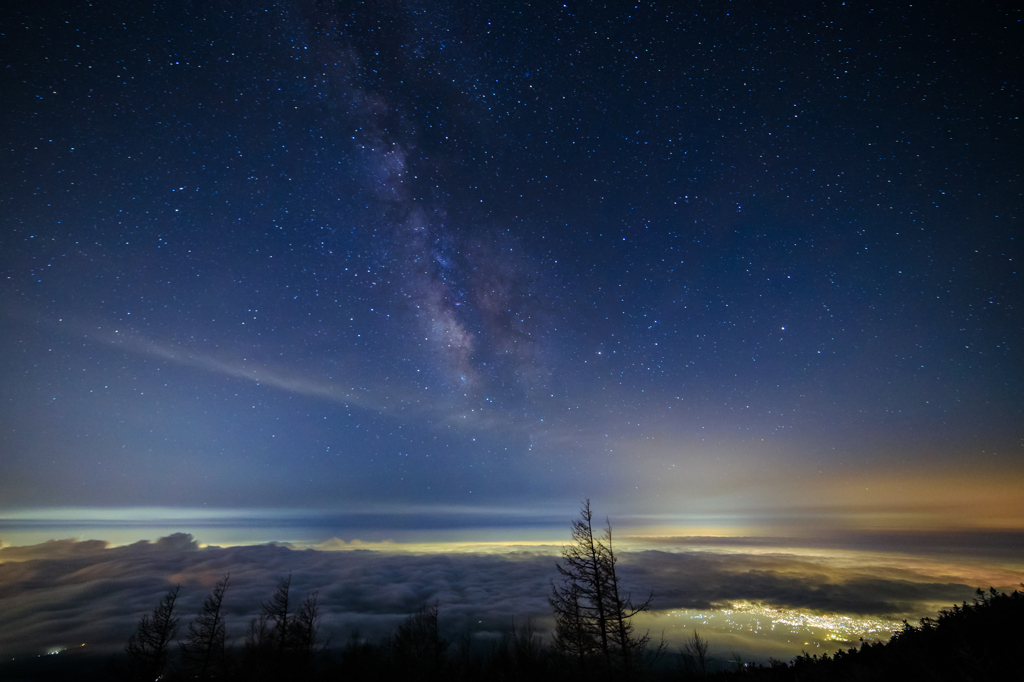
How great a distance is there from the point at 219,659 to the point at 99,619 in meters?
238

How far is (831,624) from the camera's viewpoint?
121 metres

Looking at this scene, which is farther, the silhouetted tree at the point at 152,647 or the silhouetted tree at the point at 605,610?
the silhouetted tree at the point at 152,647

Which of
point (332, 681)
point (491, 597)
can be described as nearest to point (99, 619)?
point (491, 597)

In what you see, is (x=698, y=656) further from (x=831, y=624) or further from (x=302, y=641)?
(x=831, y=624)

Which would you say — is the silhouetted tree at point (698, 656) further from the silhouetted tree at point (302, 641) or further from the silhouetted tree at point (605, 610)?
the silhouetted tree at point (302, 641)

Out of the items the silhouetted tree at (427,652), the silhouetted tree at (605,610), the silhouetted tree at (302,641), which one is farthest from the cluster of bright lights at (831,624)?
the silhouetted tree at (302,641)

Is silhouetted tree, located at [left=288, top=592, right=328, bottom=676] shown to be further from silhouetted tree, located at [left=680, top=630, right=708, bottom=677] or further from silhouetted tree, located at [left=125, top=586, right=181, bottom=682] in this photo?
silhouetted tree, located at [left=680, top=630, right=708, bottom=677]

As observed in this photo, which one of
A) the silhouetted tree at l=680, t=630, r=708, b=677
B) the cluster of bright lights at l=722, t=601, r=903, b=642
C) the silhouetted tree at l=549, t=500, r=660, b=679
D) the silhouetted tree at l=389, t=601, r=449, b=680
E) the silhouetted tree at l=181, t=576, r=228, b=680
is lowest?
the cluster of bright lights at l=722, t=601, r=903, b=642

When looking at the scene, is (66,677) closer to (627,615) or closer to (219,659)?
(219,659)

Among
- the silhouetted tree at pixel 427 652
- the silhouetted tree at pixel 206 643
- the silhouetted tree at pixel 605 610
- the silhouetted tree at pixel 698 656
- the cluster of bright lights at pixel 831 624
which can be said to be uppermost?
the silhouetted tree at pixel 605 610

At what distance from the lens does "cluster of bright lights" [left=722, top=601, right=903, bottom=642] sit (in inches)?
3878

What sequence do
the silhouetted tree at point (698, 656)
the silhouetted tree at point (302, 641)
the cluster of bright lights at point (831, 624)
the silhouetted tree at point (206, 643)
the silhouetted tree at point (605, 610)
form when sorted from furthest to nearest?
the cluster of bright lights at point (831, 624), the silhouetted tree at point (302, 641), the silhouetted tree at point (206, 643), the silhouetted tree at point (698, 656), the silhouetted tree at point (605, 610)

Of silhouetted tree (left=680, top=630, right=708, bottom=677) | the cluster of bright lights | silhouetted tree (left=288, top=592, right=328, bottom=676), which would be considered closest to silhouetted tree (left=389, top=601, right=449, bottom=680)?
silhouetted tree (left=288, top=592, right=328, bottom=676)

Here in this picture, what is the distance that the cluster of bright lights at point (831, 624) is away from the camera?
9850 centimetres
